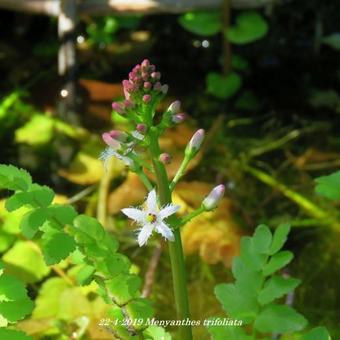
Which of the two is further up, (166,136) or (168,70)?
(168,70)

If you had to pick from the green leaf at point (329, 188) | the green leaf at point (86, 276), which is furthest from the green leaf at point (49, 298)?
the green leaf at point (329, 188)

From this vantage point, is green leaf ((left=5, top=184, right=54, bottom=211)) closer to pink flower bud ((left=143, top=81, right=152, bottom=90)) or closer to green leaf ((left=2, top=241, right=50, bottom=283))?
pink flower bud ((left=143, top=81, right=152, bottom=90))

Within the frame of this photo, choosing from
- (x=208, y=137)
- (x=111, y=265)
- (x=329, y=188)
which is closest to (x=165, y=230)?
(x=111, y=265)

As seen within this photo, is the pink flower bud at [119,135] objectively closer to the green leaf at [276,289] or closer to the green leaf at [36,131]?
the green leaf at [276,289]

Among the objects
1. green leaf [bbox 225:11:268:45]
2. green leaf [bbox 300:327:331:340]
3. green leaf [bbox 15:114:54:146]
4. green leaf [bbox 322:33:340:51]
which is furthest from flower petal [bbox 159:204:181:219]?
green leaf [bbox 322:33:340:51]

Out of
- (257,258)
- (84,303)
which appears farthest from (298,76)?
(257,258)

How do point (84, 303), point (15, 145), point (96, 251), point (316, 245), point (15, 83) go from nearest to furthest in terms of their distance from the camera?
point (96, 251) → point (84, 303) → point (316, 245) → point (15, 145) → point (15, 83)

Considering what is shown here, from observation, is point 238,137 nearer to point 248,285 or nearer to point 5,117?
point 5,117
